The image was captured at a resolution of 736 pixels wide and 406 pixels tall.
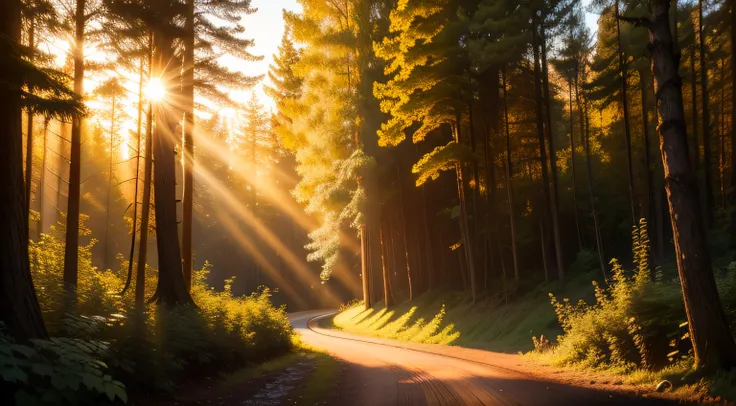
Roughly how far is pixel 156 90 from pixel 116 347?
11330mm

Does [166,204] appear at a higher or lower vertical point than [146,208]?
lower

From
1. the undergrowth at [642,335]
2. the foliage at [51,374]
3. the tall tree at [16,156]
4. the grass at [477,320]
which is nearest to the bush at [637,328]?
the undergrowth at [642,335]

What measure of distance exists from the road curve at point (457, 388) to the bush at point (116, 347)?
9.99 feet

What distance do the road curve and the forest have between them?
168 cm

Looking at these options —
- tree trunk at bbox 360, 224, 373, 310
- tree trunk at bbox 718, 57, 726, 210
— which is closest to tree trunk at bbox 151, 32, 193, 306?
tree trunk at bbox 360, 224, 373, 310

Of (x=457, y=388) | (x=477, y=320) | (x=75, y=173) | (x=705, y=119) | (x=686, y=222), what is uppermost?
(x=705, y=119)

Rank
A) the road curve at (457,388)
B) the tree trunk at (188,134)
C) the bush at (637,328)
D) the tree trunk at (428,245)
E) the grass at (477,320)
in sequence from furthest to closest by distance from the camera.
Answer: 1. the tree trunk at (428,245)
2. the grass at (477,320)
3. the tree trunk at (188,134)
4. the bush at (637,328)
5. the road curve at (457,388)

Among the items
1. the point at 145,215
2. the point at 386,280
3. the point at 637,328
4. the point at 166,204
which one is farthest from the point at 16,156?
the point at 386,280

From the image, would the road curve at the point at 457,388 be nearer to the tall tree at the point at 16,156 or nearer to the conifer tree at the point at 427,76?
the tall tree at the point at 16,156

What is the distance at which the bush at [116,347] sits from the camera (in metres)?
5.58

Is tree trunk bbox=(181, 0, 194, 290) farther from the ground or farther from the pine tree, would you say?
the pine tree

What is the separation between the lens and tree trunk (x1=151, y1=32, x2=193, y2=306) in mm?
15820

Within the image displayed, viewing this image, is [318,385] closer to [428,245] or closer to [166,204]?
[166,204]

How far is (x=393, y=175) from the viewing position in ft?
108
